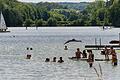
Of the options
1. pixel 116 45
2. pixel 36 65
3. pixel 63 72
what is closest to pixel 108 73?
pixel 63 72

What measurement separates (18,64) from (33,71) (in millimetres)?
8906

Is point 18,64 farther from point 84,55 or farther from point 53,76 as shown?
point 53,76

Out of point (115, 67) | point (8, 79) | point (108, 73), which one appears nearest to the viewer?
point (8, 79)

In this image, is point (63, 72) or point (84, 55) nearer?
point (63, 72)

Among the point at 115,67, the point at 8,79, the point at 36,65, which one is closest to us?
the point at 8,79

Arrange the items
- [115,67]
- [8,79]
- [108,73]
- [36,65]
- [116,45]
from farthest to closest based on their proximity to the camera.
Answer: [116,45]
[36,65]
[115,67]
[108,73]
[8,79]

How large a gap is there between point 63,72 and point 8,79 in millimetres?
7218

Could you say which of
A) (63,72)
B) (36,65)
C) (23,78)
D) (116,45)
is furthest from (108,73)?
(116,45)

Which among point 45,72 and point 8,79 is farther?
point 45,72

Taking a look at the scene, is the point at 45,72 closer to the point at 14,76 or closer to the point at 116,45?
the point at 14,76

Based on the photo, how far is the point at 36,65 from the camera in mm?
62156

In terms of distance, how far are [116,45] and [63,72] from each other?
31101mm

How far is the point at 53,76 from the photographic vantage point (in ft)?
165

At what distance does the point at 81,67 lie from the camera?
2303 inches
